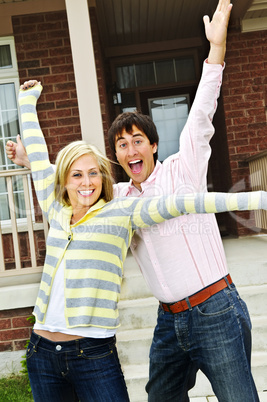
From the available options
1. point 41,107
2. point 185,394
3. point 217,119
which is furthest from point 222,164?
point 185,394

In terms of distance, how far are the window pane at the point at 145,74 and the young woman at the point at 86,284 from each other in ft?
18.3

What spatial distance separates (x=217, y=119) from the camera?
6957 mm

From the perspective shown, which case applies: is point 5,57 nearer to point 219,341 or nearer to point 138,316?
point 138,316

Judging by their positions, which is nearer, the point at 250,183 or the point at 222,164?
the point at 250,183

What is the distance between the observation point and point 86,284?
1.63 metres

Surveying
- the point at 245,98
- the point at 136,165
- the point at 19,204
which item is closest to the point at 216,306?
the point at 136,165

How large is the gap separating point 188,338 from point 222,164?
530 cm

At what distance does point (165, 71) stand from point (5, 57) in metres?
2.45

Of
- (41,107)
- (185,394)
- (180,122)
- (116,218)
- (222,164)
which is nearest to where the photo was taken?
(116,218)

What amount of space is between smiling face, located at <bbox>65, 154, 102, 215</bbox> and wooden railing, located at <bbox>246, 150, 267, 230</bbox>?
399 cm

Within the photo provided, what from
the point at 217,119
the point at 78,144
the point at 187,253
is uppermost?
the point at 217,119

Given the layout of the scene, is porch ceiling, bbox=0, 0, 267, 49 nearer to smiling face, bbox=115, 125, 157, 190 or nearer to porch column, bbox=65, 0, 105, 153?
porch column, bbox=65, 0, 105, 153

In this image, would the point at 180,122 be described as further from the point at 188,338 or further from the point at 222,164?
the point at 188,338

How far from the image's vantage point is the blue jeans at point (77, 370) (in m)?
1.62
